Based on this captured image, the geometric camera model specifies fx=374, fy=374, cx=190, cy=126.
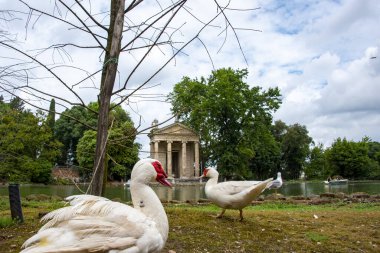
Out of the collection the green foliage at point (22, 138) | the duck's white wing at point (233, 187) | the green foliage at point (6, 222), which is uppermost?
the green foliage at point (22, 138)

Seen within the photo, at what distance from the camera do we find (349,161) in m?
61.5

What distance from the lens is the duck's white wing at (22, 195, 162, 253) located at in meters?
2.93

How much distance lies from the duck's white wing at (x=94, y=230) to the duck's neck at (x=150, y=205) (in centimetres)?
11

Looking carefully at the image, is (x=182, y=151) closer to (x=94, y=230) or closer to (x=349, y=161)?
(x=349, y=161)

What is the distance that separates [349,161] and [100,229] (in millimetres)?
64572

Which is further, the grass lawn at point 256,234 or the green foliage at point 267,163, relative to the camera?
the green foliage at point 267,163

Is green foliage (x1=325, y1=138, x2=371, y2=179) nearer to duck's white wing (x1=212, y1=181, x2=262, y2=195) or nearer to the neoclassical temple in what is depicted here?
the neoclassical temple

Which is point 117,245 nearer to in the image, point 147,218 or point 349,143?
point 147,218

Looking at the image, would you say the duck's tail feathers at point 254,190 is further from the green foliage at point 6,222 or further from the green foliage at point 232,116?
the green foliage at point 232,116

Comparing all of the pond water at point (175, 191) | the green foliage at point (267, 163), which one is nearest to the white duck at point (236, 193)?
the pond water at point (175, 191)

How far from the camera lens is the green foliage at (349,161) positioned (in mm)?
61469

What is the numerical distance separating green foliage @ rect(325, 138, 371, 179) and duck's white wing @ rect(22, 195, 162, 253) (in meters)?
63.9

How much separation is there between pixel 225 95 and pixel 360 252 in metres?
42.5

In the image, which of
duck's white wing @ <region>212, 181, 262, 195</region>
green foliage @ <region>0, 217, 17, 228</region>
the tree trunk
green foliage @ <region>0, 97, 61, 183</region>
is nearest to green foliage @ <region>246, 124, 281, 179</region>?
green foliage @ <region>0, 97, 61, 183</region>
